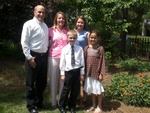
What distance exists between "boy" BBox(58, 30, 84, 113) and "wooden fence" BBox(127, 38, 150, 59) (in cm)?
828

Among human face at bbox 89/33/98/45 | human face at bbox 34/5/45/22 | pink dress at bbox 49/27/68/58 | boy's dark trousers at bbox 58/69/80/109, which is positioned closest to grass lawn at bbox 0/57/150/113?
boy's dark trousers at bbox 58/69/80/109

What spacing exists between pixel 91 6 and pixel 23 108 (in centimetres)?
461

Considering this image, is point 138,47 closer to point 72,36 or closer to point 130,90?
point 130,90

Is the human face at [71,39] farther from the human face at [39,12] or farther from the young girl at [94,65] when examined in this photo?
the human face at [39,12]

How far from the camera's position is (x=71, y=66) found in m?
4.93

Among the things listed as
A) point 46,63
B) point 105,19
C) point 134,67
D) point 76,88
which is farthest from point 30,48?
point 134,67

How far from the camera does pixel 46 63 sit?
5086 mm

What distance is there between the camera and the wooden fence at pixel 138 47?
1305cm

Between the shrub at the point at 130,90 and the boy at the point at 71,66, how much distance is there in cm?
123

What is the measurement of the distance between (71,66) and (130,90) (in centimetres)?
155

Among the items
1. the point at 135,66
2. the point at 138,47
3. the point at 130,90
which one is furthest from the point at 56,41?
the point at 138,47

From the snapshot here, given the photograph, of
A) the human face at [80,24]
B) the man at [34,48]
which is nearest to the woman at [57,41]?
the man at [34,48]

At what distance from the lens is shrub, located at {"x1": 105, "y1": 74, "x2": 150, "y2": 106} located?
5.61 m

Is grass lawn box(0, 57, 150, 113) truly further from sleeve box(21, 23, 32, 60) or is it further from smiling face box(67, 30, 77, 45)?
→ smiling face box(67, 30, 77, 45)
